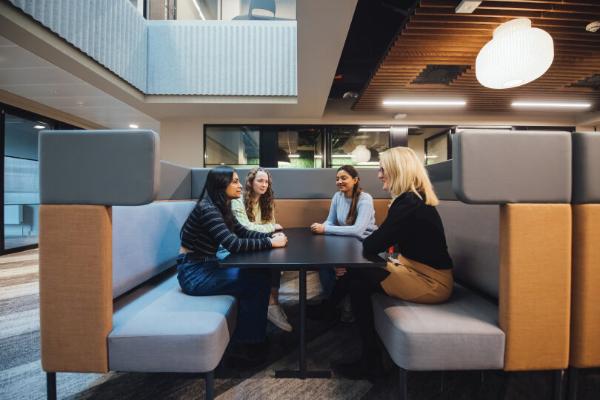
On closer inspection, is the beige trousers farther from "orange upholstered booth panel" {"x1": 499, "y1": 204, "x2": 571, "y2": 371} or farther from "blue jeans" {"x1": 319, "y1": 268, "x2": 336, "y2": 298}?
"blue jeans" {"x1": 319, "y1": 268, "x2": 336, "y2": 298}

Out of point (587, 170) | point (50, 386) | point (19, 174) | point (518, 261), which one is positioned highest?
point (19, 174)

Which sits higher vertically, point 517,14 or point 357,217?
point 517,14

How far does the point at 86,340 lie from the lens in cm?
114

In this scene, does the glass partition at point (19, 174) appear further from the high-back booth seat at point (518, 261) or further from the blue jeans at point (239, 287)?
the high-back booth seat at point (518, 261)

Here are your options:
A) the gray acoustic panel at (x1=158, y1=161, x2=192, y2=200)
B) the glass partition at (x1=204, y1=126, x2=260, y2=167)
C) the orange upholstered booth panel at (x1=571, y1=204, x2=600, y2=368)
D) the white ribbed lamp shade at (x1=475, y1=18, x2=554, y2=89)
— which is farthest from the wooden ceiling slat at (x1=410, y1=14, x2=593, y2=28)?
the glass partition at (x1=204, y1=126, x2=260, y2=167)

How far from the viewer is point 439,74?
14.6ft

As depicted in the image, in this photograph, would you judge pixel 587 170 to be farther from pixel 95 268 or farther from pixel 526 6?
pixel 526 6

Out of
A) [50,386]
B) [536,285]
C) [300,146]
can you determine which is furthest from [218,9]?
[536,285]

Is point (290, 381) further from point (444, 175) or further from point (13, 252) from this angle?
point (13, 252)

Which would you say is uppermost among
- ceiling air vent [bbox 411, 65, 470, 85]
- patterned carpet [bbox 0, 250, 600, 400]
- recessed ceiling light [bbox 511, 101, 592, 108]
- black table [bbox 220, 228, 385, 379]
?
ceiling air vent [bbox 411, 65, 470, 85]

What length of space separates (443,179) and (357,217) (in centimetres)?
69

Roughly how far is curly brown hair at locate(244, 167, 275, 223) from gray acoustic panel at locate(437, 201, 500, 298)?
4.62 feet

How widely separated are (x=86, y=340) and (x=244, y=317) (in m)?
0.73

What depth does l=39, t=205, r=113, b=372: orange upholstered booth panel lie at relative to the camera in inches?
44.5
